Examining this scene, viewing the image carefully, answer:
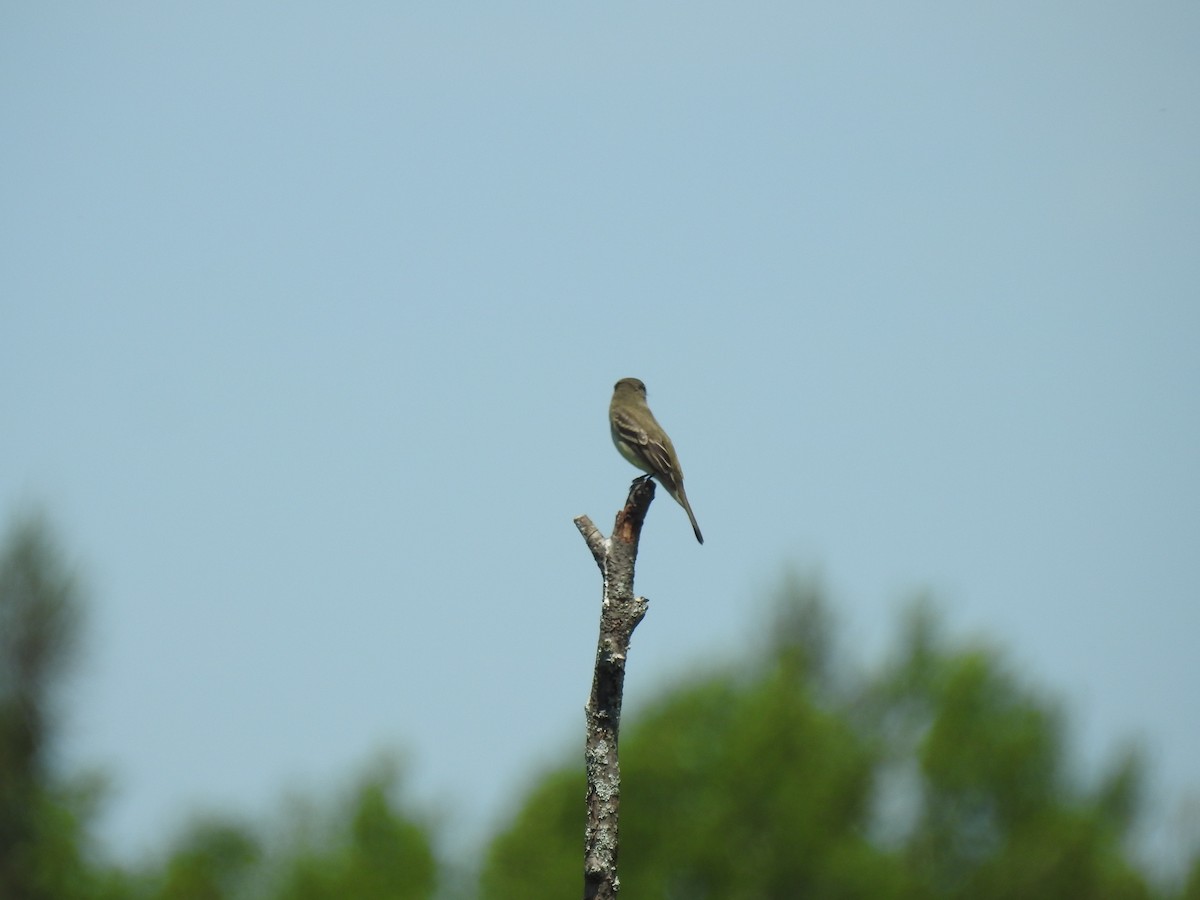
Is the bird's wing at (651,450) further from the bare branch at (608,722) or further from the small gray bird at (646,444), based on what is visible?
the bare branch at (608,722)

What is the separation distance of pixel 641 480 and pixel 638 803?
132 ft

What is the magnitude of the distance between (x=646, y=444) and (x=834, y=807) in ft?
122

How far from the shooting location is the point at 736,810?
4806 centimetres

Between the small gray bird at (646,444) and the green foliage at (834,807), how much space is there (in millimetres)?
29674

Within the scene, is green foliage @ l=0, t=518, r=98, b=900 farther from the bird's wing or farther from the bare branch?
the bare branch

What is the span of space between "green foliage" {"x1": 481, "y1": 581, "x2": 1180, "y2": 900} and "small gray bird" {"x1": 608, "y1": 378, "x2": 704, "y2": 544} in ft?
97.4

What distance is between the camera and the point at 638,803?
4831 centimetres

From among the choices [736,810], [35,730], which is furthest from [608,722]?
[35,730]

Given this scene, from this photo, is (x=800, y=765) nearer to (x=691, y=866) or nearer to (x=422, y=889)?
(x=691, y=866)

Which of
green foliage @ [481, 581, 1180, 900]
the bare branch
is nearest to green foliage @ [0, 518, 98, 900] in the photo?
green foliage @ [481, 581, 1180, 900]

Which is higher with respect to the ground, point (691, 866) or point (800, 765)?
point (800, 765)

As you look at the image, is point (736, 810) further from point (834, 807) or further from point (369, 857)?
point (369, 857)

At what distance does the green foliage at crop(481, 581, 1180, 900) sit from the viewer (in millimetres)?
47594

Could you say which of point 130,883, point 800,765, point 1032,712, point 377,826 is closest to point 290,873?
point 377,826
